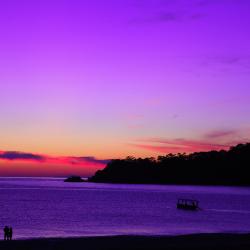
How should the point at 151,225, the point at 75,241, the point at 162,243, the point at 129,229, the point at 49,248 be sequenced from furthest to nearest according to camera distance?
1. the point at 151,225
2. the point at 129,229
3. the point at 75,241
4. the point at 162,243
5. the point at 49,248

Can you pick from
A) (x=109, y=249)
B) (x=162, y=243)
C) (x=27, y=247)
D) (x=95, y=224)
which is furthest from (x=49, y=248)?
(x=95, y=224)

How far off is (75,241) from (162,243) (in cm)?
717

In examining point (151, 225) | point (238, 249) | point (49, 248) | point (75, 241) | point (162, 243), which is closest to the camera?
point (238, 249)

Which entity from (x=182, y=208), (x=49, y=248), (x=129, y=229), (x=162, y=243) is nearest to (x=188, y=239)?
(x=162, y=243)

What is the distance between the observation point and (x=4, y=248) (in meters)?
32.9

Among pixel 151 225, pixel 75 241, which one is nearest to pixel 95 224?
pixel 151 225

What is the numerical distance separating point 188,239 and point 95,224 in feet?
93.5

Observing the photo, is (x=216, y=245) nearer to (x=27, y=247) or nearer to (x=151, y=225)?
(x=27, y=247)

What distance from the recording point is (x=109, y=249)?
107 feet

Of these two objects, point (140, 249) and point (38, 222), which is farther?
point (38, 222)

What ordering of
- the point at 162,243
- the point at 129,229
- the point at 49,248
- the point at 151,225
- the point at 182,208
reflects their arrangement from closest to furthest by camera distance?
the point at 49,248
the point at 162,243
the point at 129,229
the point at 151,225
the point at 182,208

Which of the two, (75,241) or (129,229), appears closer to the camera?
(75,241)

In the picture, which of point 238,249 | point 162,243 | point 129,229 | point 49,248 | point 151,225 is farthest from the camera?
point 151,225

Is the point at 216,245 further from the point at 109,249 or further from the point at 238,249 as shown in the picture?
the point at 109,249
